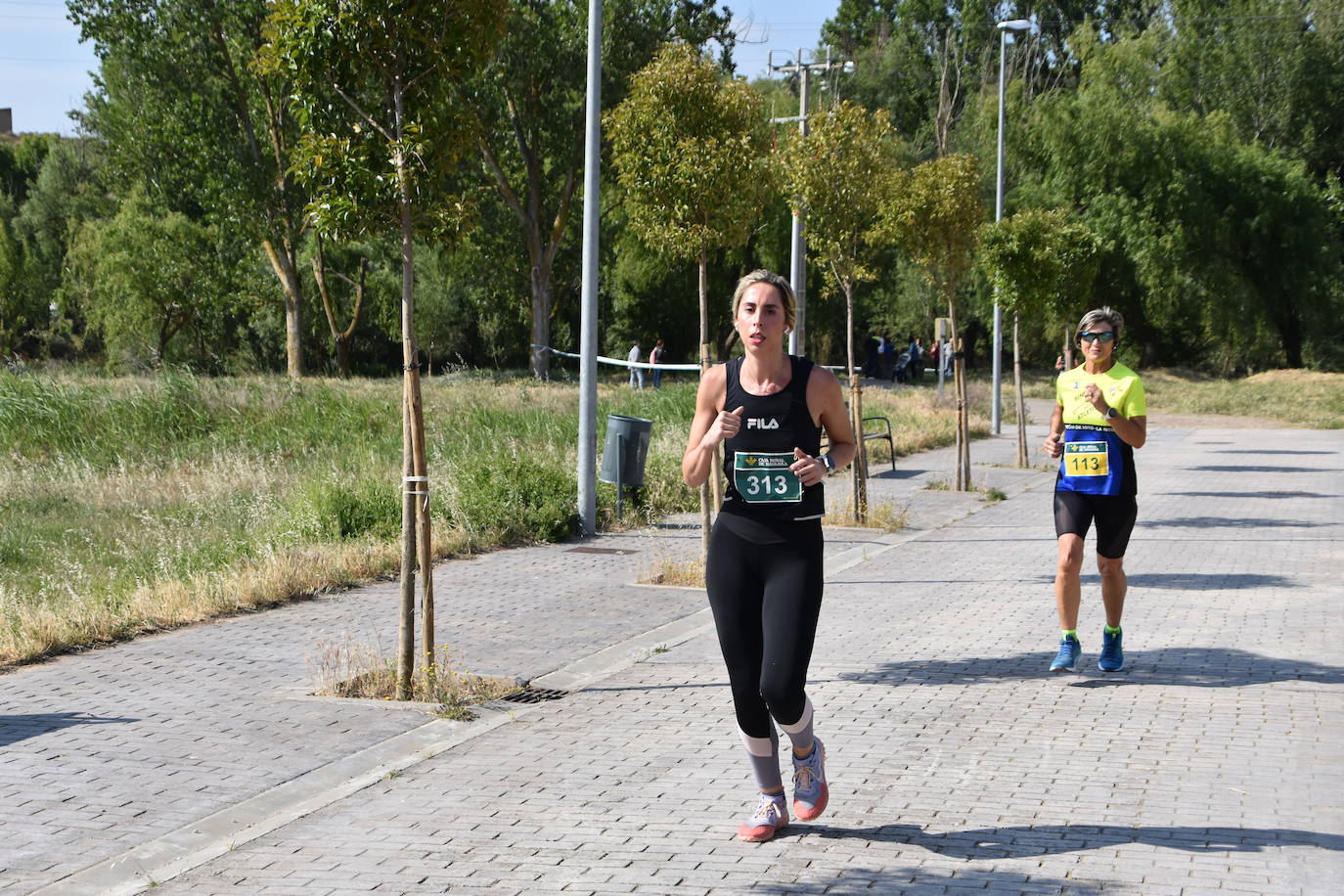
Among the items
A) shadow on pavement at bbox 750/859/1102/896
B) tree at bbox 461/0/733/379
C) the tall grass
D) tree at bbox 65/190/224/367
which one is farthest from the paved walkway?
tree at bbox 65/190/224/367

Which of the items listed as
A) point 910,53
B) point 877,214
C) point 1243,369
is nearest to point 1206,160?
point 1243,369

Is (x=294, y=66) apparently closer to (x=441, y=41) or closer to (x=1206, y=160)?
(x=441, y=41)

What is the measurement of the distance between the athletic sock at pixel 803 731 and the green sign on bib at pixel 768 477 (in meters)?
0.72

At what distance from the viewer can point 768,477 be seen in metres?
4.66

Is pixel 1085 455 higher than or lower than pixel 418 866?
higher

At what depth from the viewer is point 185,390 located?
73.6ft

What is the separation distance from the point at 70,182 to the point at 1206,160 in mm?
49698

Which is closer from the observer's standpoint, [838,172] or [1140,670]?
[1140,670]

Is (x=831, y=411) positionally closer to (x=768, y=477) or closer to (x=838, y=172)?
(x=768, y=477)

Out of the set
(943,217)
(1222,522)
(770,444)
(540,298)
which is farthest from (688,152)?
(540,298)

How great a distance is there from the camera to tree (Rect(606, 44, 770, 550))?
1123cm

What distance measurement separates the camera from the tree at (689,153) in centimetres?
1123

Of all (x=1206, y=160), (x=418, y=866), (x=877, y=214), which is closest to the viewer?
(x=418, y=866)

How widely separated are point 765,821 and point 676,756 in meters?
1.20
